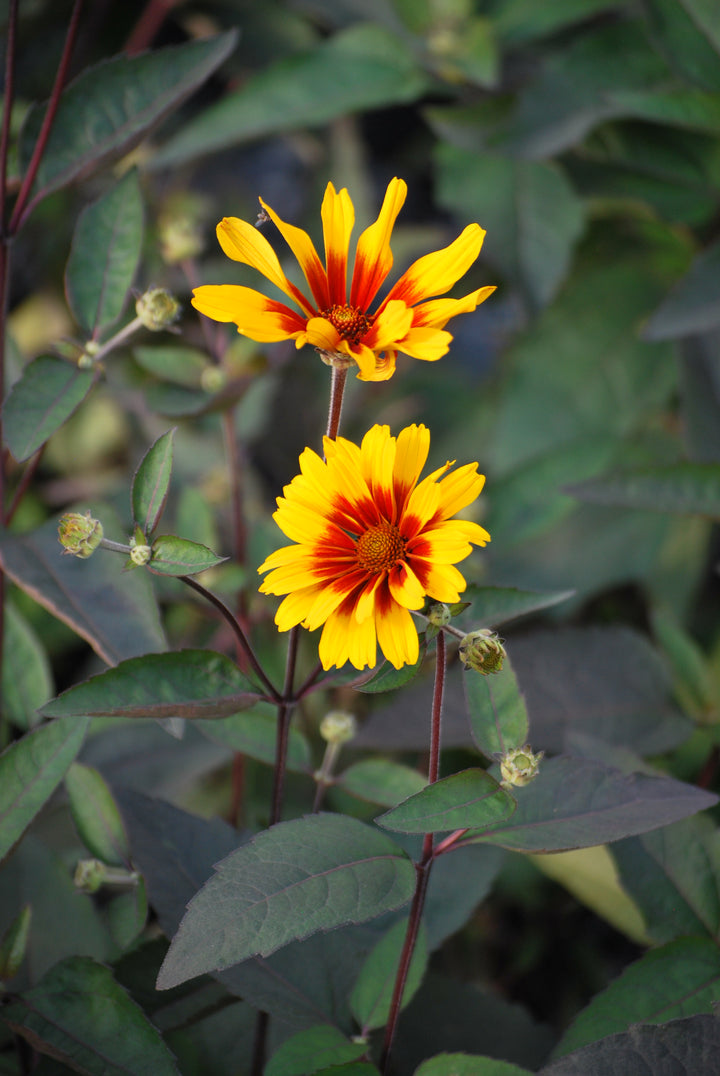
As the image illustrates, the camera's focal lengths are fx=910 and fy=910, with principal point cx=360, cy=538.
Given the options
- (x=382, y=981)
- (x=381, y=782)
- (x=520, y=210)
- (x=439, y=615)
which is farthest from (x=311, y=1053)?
(x=520, y=210)

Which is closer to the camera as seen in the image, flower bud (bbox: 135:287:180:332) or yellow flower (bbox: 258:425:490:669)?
yellow flower (bbox: 258:425:490:669)

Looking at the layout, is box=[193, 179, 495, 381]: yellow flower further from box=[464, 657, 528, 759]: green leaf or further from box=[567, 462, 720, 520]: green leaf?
box=[567, 462, 720, 520]: green leaf

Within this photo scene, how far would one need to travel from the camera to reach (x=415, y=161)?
1452mm

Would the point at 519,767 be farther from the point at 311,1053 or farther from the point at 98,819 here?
the point at 98,819

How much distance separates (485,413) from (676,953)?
3.00ft

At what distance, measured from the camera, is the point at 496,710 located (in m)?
0.54

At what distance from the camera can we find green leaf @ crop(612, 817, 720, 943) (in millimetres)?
646

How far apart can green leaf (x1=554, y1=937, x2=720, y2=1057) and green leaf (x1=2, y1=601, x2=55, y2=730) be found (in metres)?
0.47

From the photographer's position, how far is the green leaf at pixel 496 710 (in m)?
0.53

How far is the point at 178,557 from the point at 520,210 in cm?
85

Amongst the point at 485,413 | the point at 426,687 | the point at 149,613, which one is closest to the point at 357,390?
the point at 485,413

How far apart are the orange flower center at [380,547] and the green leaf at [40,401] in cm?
23

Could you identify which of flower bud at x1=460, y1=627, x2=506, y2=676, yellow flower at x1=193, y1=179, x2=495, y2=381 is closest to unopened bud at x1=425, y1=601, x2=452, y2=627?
flower bud at x1=460, y1=627, x2=506, y2=676

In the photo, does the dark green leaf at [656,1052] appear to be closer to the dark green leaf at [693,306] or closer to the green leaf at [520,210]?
the dark green leaf at [693,306]
